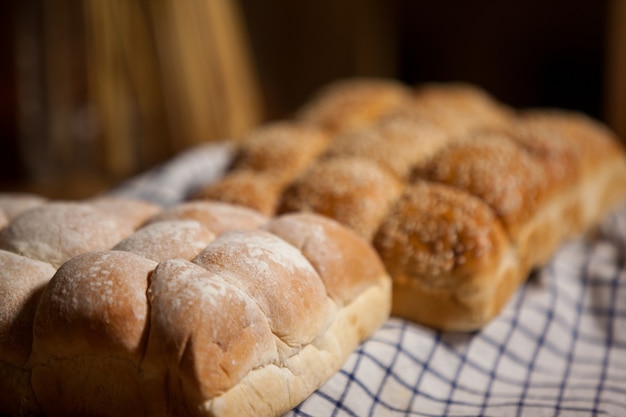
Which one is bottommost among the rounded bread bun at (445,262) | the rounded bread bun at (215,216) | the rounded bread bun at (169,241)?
the rounded bread bun at (445,262)

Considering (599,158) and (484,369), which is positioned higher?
(599,158)

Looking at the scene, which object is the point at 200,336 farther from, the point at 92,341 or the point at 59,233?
the point at 59,233

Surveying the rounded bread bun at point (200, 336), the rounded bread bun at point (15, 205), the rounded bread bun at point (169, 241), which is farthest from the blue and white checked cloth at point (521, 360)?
the rounded bread bun at point (15, 205)

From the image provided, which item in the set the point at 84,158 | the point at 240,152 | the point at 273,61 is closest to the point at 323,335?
the point at 240,152

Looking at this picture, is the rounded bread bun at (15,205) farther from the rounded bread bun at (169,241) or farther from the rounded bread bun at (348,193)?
the rounded bread bun at (348,193)

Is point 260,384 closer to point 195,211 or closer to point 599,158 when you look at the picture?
point 195,211
